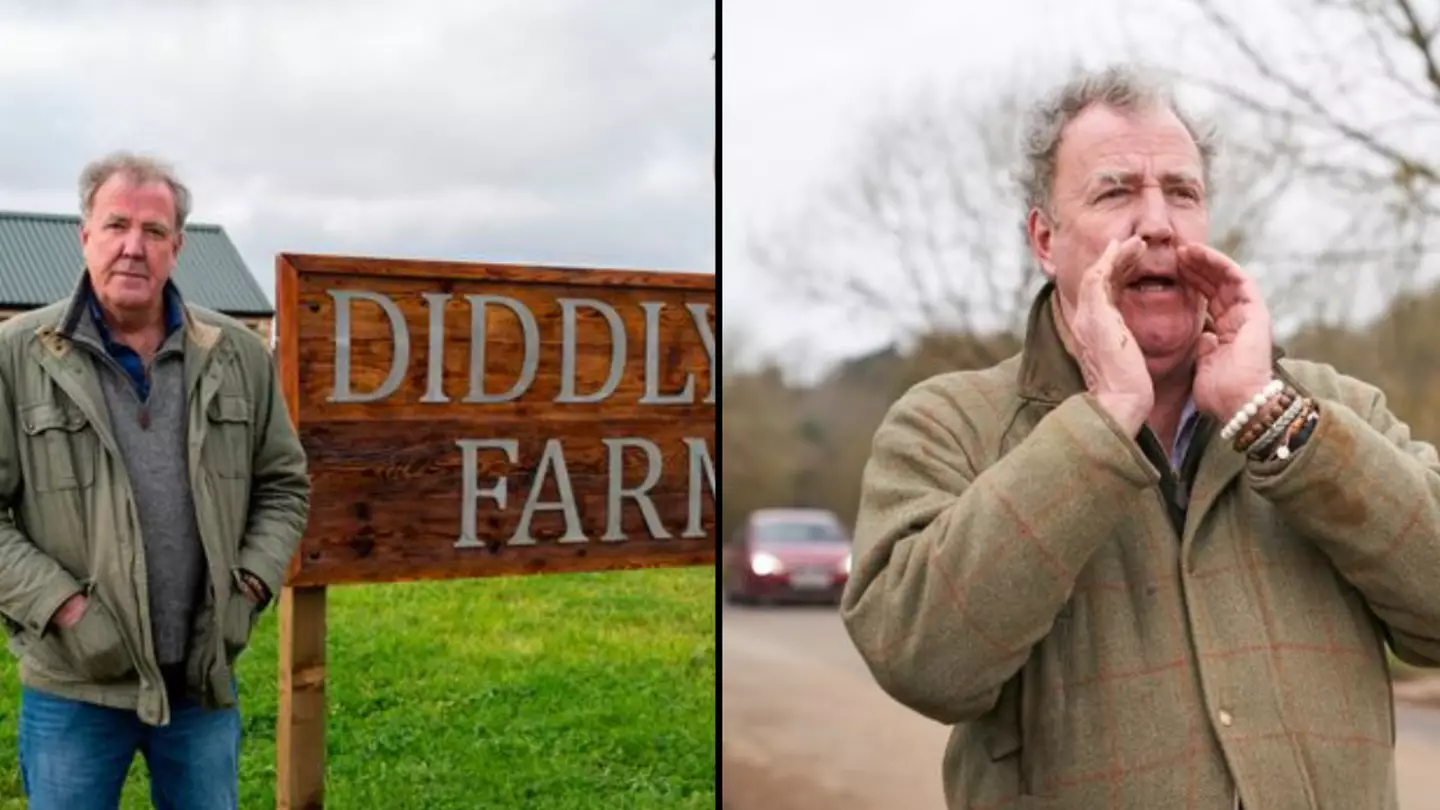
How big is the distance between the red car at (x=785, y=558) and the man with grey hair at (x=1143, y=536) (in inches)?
230

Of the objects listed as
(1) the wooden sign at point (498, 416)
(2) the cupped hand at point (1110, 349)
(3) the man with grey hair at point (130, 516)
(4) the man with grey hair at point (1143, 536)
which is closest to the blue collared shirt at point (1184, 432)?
(4) the man with grey hair at point (1143, 536)

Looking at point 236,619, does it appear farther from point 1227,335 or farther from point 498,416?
point 1227,335

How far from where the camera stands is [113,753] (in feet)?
7.81

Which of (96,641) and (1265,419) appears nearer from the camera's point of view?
(1265,419)

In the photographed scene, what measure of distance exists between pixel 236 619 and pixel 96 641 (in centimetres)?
22

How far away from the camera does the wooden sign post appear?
3.27 m

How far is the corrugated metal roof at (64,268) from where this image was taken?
4.06 m

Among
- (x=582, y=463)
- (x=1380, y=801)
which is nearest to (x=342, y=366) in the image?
(x=582, y=463)

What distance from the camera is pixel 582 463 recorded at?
3.58m

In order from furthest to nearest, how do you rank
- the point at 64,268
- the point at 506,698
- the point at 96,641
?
the point at 506,698
the point at 64,268
the point at 96,641

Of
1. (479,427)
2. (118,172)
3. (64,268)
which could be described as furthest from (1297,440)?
(64,268)

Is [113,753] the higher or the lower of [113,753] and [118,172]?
A: the lower

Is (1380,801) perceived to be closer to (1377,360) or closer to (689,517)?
(689,517)

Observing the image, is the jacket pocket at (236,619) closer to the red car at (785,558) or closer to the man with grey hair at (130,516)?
the man with grey hair at (130,516)
